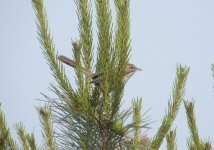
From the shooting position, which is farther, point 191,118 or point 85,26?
point 191,118

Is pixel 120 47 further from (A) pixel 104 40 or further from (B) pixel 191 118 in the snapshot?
(B) pixel 191 118

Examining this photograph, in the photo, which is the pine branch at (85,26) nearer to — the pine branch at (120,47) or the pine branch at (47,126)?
the pine branch at (120,47)

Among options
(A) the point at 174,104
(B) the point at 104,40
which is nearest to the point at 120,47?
(B) the point at 104,40

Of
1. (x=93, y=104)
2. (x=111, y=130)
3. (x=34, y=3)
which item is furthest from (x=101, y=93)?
(x=34, y=3)

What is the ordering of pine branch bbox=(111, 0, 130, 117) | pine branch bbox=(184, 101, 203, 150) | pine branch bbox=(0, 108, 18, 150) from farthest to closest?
1. pine branch bbox=(184, 101, 203, 150)
2. pine branch bbox=(0, 108, 18, 150)
3. pine branch bbox=(111, 0, 130, 117)

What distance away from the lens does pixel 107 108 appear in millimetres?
2502

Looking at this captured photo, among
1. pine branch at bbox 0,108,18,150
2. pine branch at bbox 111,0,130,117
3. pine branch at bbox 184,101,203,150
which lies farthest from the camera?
pine branch at bbox 184,101,203,150

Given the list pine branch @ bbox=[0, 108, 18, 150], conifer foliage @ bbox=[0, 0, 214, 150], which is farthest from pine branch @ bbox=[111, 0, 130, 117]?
pine branch @ bbox=[0, 108, 18, 150]

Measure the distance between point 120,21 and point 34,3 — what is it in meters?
0.72

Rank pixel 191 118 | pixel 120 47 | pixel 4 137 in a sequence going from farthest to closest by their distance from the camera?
pixel 191 118 → pixel 4 137 → pixel 120 47

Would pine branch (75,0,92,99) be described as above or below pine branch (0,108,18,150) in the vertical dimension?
above

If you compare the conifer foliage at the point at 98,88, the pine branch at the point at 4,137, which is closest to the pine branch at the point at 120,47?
the conifer foliage at the point at 98,88

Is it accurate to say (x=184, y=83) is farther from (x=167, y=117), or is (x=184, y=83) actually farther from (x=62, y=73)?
(x=62, y=73)

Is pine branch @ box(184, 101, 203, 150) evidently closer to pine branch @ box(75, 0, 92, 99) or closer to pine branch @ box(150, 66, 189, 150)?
pine branch @ box(150, 66, 189, 150)
